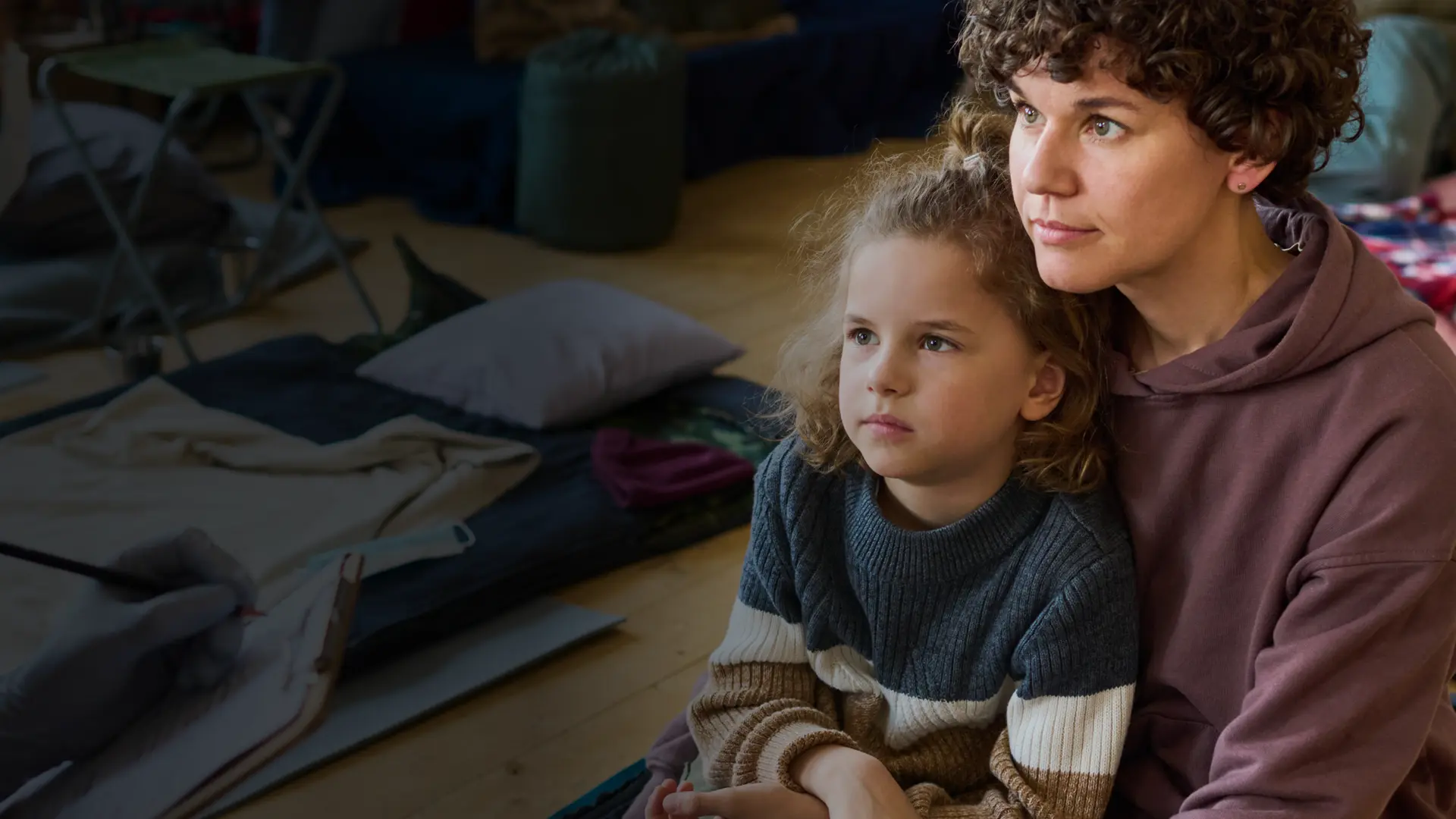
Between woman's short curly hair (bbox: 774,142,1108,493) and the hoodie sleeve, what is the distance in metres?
0.24

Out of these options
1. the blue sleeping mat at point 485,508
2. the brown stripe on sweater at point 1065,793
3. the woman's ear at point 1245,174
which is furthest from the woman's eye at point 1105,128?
the blue sleeping mat at point 485,508

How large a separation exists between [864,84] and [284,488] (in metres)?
3.64

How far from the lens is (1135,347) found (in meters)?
1.44

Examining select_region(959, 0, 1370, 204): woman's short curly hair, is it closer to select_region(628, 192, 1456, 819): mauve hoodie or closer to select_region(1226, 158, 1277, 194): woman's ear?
select_region(1226, 158, 1277, 194): woman's ear

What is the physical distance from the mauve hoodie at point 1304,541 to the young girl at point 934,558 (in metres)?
0.06

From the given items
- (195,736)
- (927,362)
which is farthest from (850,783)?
(195,736)

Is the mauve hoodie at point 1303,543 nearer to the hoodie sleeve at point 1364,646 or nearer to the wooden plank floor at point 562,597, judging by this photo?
the hoodie sleeve at point 1364,646

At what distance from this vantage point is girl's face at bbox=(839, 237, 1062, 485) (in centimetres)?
137

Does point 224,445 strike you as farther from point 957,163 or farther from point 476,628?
point 957,163

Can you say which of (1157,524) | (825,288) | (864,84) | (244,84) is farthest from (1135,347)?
(864,84)

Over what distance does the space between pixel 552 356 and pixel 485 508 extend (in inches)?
18.4

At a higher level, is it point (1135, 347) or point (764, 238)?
point (1135, 347)

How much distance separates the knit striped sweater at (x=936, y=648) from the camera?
4.52 ft

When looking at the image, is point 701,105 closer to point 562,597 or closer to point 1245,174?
point 562,597
